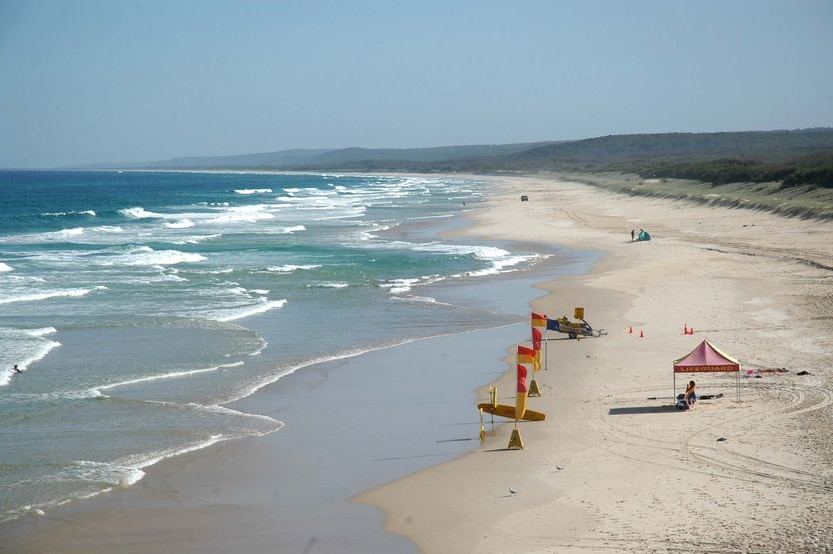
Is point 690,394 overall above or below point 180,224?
above

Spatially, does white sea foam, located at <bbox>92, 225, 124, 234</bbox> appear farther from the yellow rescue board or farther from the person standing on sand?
the person standing on sand

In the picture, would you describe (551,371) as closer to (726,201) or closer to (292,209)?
(726,201)

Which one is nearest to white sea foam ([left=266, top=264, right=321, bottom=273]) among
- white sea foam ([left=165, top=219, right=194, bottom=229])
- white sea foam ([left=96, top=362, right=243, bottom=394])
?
white sea foam ([left=96, top=362, right=243, bottom=394])

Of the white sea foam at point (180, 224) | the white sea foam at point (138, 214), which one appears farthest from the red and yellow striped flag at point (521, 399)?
the white sea foam at point (138, 214)

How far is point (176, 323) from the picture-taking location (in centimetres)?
2411

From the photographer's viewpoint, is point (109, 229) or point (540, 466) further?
point (109, 229)

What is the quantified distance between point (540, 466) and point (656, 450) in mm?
1719

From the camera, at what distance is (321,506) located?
1191 centimetres

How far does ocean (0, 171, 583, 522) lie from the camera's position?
14.4m

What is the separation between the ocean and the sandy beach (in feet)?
3.05

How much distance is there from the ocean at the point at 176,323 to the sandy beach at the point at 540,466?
93cm

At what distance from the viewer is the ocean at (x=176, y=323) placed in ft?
47.3

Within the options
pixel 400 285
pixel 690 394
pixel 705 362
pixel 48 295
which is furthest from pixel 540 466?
pixel 48 295

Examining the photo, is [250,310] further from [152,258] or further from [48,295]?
[152,258]
